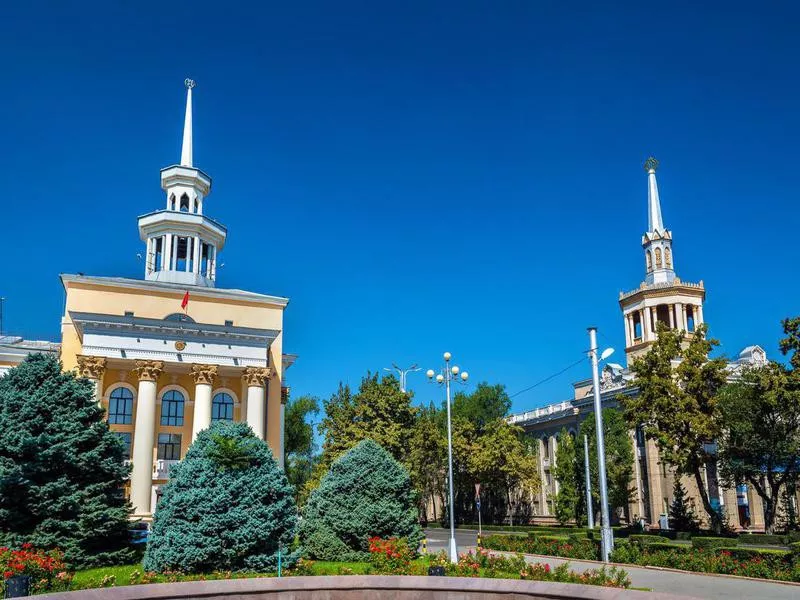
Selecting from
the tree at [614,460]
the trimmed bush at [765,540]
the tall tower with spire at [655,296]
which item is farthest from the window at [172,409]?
the tall tower with spire at [655,296]

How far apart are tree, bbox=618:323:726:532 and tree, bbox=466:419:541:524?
1739 cm

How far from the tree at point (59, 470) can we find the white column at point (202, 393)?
603 inches

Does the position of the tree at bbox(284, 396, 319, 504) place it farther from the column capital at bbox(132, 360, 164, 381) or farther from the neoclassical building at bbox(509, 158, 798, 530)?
the column capital at bbox(132, 360, 164, 381)

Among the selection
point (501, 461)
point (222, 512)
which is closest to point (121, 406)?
point (222, 512)

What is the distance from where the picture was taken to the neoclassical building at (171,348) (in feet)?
122

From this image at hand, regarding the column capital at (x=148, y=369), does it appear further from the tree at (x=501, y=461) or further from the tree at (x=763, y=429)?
the tree at (x=763, y=429)

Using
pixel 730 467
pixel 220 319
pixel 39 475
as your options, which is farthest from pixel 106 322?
pixel 730 467

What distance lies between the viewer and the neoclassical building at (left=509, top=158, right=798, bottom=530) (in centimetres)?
5600

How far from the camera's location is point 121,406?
39125mm

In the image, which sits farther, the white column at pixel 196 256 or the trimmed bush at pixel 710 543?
the white column at pixel 196 256

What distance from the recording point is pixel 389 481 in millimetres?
23391

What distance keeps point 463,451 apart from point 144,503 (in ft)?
93.8

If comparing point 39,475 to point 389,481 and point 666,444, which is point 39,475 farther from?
point 666,444

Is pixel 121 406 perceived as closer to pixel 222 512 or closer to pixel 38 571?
pixel 222 512
